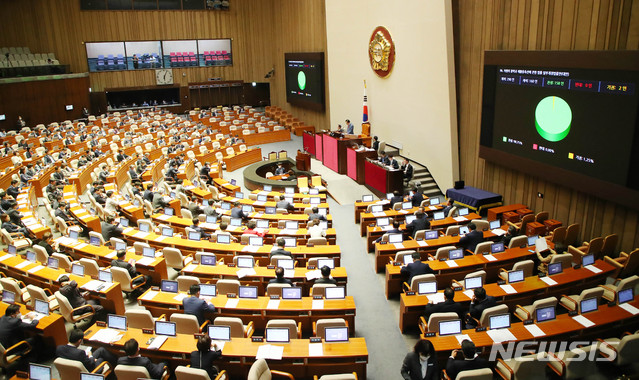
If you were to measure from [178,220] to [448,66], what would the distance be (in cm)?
942

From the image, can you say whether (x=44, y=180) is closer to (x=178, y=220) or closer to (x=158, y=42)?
(x=178, y=220)

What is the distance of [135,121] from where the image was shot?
27.0 m

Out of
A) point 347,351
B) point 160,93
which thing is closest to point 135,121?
point 160,93

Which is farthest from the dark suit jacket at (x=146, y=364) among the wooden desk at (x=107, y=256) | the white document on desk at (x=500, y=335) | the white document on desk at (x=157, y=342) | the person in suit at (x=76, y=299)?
the white document on desk at (x=500, y=335)

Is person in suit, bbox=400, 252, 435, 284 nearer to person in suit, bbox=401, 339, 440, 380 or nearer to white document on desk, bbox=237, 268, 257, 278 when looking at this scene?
person in suit, bbox=401, 339, 440, 380

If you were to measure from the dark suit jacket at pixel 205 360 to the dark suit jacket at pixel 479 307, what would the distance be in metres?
3.93

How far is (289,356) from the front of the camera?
615 cm

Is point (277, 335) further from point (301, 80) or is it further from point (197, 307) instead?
point (301, 80)

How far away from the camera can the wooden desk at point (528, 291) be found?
25.0 feet

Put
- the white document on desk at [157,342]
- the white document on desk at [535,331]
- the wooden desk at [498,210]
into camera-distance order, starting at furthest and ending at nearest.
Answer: the wooden desk at [498,210], the white document on desk at [535,331], the white document on desk at [157,342]

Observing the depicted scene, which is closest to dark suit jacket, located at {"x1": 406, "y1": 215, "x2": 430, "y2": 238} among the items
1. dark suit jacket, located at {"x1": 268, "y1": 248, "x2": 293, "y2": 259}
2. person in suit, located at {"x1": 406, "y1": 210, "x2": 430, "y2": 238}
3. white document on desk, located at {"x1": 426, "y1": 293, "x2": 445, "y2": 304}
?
person in suit, located at {"x1": 406, "y1": 210, "x2": 430, "y2": 238}

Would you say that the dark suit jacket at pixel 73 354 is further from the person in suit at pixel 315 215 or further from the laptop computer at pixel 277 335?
the person in suit at pixel 315 215

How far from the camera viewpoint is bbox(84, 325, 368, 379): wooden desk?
20.4ft

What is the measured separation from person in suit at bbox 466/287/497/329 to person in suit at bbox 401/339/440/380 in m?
1.41
